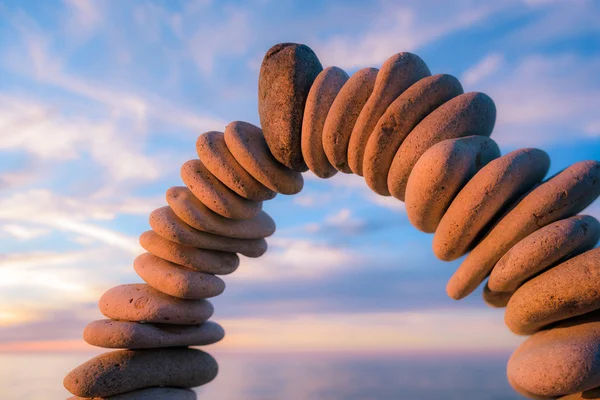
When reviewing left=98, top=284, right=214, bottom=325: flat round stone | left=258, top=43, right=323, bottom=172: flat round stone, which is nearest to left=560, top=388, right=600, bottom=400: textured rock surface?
left=258, top=43, right=323, bottom=172: flat round stone

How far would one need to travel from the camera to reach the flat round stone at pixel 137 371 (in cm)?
454

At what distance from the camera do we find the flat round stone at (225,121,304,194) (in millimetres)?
4410

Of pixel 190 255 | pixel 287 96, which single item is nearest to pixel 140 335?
pixel 190 255

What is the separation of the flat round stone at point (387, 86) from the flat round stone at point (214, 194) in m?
1.34

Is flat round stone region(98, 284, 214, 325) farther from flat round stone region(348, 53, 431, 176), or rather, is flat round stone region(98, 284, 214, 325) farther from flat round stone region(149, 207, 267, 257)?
flat round stone region(348, 53, 431, 176)

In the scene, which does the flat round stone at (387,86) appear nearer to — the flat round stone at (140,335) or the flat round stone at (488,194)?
the flat round stone at (488,194)

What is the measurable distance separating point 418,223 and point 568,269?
0.92 metres

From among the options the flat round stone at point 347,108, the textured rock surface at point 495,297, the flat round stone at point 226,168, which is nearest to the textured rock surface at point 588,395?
the textured rock surface at point 495,297

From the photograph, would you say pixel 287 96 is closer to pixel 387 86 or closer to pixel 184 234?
pixel 387 86

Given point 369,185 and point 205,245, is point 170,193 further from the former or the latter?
point 369,185

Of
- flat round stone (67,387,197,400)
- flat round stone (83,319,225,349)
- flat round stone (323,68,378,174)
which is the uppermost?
flat round stone (323,68,378,174)

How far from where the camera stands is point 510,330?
126 inches

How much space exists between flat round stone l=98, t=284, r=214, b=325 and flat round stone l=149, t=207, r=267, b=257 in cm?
50

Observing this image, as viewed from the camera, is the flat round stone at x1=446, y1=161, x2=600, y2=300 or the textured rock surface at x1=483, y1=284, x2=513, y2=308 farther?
the textured rock surface at x1=483, y1=284, x2=513, y2=308
